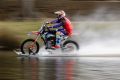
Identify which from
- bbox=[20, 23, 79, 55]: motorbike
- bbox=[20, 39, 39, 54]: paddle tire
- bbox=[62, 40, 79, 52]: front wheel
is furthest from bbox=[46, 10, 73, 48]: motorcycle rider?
bbox=[20, 39, 39, 54]: paddle tire

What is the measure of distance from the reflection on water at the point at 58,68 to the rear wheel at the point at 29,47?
1.30 m

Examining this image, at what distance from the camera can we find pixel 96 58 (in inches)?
812

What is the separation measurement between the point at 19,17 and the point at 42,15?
1.97 meters

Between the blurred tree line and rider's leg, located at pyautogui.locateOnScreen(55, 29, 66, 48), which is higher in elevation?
the blurred tree line

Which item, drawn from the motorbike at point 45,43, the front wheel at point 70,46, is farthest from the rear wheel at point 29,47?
the front wheel at point 70,46

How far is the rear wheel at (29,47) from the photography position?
71.7 feet

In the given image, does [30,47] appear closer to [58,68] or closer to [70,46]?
[70,46]

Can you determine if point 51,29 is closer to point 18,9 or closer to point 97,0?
point 18,9

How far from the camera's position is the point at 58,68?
16.5m

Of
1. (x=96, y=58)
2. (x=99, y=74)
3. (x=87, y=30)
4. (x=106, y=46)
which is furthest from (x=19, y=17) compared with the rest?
(x=99, y=74)

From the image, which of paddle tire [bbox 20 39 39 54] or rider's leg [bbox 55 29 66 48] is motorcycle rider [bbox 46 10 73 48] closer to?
rider's leg [bbox 55 29 66 48]

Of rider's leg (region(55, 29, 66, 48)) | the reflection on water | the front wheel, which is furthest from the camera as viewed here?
rider's leg (region(55, 29, 66, 48))

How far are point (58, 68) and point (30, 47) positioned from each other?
18.3ft

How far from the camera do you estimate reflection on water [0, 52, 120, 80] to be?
14183mm
